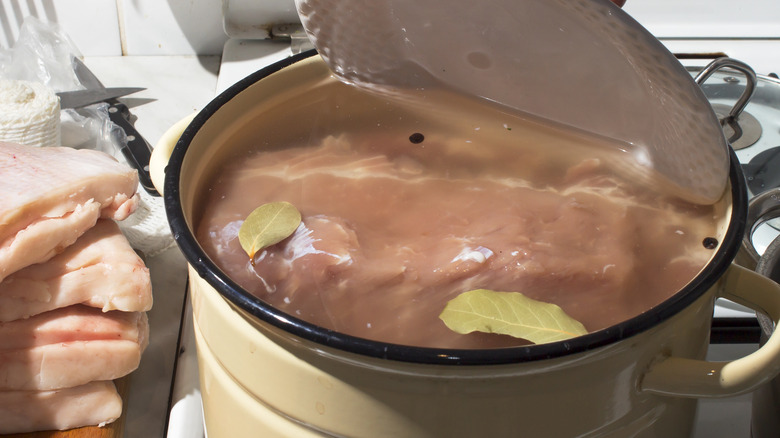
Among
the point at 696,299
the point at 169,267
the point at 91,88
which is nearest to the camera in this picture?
the point at 696,299

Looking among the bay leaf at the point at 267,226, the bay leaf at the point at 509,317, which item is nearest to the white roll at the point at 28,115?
the bay leaf at the point at 267,226

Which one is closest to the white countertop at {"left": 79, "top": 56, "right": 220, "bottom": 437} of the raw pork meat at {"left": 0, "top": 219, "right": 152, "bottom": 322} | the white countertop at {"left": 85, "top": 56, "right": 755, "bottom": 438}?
the white countertop at {"left": 85, "top": 56, "right": 755, "bottom": 438}

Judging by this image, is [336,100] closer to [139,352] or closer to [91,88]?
[139,352]

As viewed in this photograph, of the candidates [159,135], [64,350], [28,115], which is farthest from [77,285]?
[159,135]

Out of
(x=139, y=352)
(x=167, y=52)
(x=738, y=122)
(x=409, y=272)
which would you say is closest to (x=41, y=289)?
(x=139, y=352)

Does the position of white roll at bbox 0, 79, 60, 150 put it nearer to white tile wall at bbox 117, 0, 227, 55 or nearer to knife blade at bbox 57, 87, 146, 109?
knife blade at bbox 57, 87, 146, 109

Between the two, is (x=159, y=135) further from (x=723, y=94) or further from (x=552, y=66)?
(x=723, y=94)

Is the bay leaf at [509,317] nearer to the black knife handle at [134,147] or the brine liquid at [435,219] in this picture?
the brine liquid at [435,219]
